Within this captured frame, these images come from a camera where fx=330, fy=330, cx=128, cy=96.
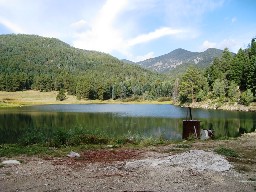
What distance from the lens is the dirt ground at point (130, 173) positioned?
482 inches

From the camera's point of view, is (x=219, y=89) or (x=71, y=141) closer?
(x=71, y=141)

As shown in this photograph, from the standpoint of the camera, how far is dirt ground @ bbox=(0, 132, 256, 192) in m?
12.2

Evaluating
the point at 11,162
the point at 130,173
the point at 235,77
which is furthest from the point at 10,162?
the point at 235,77

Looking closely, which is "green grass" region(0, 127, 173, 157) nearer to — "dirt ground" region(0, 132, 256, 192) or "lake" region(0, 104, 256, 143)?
"lake" region(0, 104, 256, 143)

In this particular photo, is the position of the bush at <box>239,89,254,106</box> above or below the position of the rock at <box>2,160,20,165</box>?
above

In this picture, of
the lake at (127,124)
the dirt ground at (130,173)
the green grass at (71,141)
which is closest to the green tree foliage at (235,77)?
the lake at (127,124)

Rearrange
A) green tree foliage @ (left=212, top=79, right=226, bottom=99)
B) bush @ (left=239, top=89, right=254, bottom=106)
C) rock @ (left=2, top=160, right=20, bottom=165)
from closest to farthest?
rock @ (left=2, top=160, right=20, bottom=165) → bush @ (left=239, top=89, right=254, bottom=106) → green tree foliage @ (left=212, top=79, right=226, bottom=99)

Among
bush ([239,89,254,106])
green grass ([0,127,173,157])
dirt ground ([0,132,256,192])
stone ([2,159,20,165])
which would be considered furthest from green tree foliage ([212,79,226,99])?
stone ([2,159,20,165])

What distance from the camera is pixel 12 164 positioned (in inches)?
634

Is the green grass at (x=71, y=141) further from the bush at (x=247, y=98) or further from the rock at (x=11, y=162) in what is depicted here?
the bush at (x=247, y=98)

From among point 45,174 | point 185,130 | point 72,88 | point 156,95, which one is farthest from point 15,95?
point 45,174

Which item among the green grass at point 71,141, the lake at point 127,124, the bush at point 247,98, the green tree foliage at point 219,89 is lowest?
the lake at point 127,124

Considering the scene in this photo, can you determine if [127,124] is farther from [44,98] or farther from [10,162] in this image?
[44,98]

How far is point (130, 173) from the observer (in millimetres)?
14414
